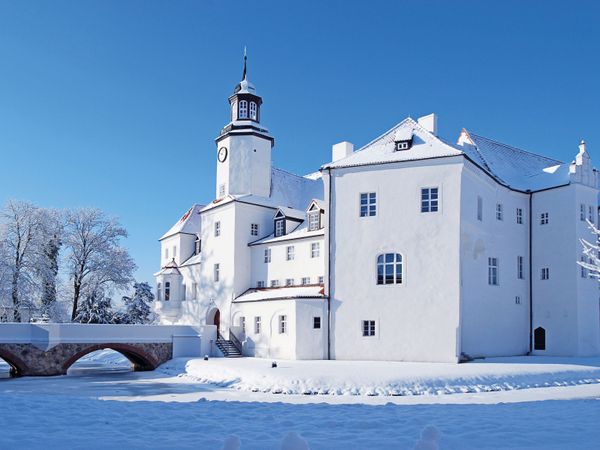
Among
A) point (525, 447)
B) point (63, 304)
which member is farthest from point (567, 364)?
point (63, 304)

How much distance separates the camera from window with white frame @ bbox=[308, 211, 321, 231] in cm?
3506

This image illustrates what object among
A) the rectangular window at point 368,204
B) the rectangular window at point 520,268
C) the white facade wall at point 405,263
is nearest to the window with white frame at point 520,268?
the rectangular window at point 520,268

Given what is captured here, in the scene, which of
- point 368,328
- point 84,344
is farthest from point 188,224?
point 368,328

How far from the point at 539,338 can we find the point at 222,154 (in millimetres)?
22691

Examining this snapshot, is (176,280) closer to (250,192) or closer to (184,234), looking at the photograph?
(184,234)

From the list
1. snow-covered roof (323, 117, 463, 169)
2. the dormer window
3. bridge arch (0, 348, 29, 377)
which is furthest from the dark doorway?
bridge arch (0, 348, 29, 377)

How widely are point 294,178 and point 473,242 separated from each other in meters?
A: 16.8

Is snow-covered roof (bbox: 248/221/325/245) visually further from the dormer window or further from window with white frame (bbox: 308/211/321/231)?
the dormer window

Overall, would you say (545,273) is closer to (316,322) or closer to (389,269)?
(389,269)

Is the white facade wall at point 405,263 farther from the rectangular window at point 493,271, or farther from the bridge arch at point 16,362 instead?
the bridge arch at point 16,362

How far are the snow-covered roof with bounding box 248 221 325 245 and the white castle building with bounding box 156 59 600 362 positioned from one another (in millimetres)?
147

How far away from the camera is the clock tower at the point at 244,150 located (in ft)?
130

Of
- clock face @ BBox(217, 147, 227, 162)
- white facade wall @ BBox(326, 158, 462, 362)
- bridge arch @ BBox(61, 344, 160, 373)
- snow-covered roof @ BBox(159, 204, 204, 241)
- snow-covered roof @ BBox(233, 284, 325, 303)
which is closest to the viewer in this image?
white facade wall @ BBox(326, 158, 462, 362)

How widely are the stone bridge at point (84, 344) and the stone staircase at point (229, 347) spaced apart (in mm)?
705
